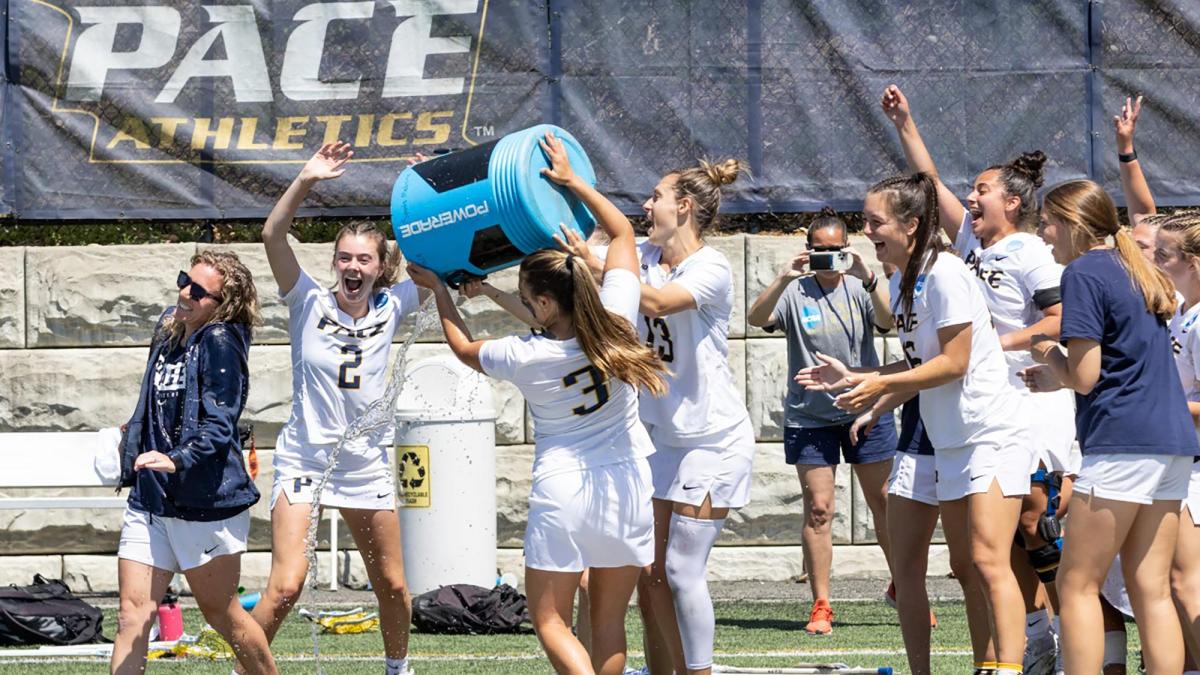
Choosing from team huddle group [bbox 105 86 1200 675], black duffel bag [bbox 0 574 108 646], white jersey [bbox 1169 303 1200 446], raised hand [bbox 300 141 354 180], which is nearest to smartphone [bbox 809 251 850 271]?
team huddle group [bbox 105 86 1200 675]

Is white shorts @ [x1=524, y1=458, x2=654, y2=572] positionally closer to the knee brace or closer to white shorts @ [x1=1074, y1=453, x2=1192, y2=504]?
white shorts @ [x1=1074, y1=453, x2=1192, y2=504]

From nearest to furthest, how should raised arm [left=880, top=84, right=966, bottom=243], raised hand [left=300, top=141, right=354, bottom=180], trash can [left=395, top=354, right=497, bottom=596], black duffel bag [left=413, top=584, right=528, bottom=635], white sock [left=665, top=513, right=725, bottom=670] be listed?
white sock [left=665, top=513, right=725, bottom=670] → raised hand [left=300, top=141, right=354, bottom=180] → raised arm [left=880, top=84, right=966, bottom=243] → black duffel bag [left=413, top=584, right=528, bottom=635] → trash can [left=395, top=354, right=497, bottom=596]

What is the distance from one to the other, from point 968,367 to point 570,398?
149 centimetres

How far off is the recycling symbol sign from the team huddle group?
2915 mm

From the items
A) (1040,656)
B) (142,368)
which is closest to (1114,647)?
(1040,656)

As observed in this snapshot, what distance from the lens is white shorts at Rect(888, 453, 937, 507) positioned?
608 cm

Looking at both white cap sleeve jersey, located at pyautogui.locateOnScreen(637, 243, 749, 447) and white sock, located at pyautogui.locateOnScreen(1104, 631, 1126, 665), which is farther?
white sock, located at pyautogui.locateOnScreen(1104, 631, 1126, 665)

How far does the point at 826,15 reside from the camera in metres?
10.4

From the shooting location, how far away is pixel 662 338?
616cm

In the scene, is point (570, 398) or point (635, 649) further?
point (635, 649)

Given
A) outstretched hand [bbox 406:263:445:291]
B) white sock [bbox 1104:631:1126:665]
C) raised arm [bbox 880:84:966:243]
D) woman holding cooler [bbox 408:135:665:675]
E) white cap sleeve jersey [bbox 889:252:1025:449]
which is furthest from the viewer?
raised arm [bbox 880:84:966:243]

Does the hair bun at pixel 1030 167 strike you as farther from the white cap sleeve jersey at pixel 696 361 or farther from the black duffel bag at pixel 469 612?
the black duffel bag at pixel 469 612

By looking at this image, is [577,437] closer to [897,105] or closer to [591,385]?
[591,385]

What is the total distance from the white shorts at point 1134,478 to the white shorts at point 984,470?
53cm
